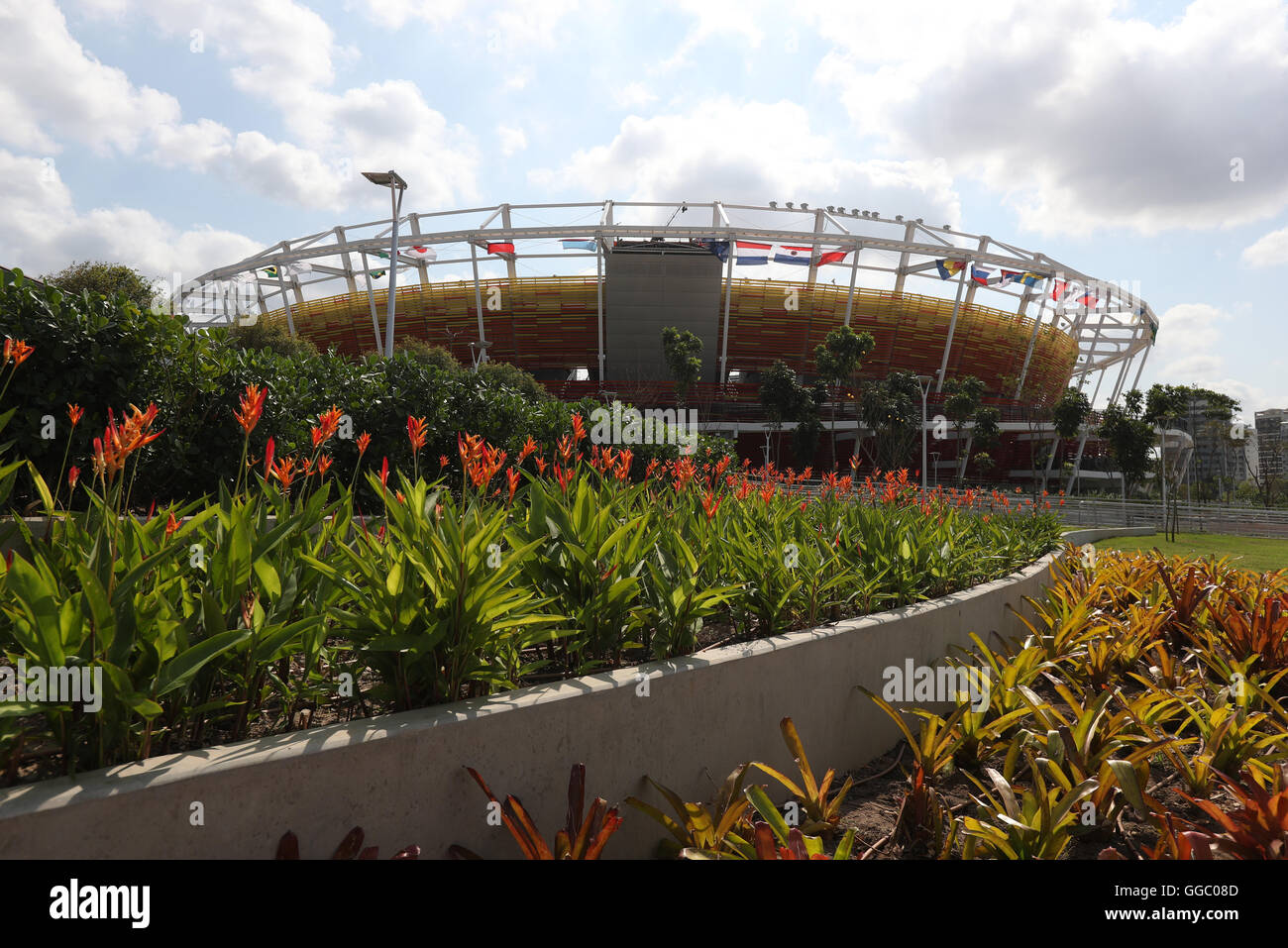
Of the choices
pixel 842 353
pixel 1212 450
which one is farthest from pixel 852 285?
pixel 1212 450

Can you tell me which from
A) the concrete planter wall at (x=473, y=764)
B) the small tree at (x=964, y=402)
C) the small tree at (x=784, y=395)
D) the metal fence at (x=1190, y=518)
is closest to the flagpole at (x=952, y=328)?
the small tree at (x=964, y=402)

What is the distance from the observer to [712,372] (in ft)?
194

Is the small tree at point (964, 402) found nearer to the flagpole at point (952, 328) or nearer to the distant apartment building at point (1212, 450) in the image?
the flagpole at point (952, 328)

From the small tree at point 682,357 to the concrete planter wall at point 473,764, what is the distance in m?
47.3

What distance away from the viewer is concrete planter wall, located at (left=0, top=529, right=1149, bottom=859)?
1.65 meters

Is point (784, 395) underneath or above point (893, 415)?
above

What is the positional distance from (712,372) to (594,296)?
1182cm

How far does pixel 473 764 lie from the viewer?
2162 mm

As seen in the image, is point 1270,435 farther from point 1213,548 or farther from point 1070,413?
point 1213,548

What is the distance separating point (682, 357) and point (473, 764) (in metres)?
49.4

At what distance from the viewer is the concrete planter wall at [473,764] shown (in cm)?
165

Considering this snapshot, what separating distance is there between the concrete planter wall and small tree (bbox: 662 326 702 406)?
47.3m
